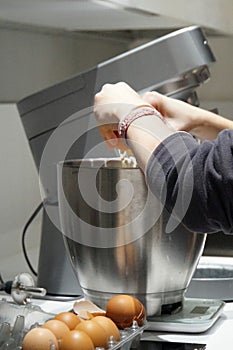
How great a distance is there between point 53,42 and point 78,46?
0.16 m

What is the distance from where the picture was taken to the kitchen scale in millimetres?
1063

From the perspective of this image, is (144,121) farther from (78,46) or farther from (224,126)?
(78,46)

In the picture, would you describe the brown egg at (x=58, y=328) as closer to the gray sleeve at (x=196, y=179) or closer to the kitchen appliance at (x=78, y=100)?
the gray sleeve at (x=196, y=179)

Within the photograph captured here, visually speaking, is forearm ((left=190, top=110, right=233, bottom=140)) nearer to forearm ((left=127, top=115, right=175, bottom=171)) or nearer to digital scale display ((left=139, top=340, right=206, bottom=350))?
forearm ((left=127, top=115, right=175, bottom=171))

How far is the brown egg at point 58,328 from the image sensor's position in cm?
87

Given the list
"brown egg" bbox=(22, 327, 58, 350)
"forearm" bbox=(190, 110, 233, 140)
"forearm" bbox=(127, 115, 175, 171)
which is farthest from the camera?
"forearm" bbox=(190, 110, 233, 140)

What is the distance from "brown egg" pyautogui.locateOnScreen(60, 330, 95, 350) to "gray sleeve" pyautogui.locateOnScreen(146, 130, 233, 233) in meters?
0.18

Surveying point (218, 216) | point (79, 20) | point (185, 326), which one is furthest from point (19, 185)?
point (218, 216)

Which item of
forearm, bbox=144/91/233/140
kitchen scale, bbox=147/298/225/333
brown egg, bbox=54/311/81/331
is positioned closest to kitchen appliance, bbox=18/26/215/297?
forearm, bbox=144/91/233/140

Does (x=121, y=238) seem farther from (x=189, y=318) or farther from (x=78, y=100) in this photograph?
(x=78, y=100)

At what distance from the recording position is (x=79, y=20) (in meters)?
1.69

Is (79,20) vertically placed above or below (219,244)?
above

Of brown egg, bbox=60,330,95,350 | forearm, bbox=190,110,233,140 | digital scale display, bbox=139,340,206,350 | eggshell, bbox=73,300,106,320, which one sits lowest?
digital scale display, bbox=139,340,206,350

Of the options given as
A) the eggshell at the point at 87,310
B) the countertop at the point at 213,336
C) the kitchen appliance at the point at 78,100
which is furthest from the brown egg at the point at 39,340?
the kitchen appliance at the point at 78,100
